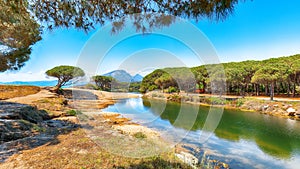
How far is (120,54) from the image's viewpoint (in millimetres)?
5430

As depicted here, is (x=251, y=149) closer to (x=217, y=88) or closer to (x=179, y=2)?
(x=179, y=2)

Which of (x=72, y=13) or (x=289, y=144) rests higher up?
(x=72, y=13)

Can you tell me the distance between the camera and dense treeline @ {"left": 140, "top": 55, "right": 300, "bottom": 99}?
17172 mm

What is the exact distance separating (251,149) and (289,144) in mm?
2103

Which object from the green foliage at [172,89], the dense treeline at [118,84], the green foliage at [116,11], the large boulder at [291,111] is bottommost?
the large boulder at [291,111]

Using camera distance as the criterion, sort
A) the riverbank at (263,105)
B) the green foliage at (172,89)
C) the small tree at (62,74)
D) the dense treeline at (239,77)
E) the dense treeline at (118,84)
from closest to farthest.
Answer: the dense treeline at (118,84) < the riverbank at (263,105) < the dense treeline at (239,77) < the small tree at (62,74) < the green foliage at (172,89)

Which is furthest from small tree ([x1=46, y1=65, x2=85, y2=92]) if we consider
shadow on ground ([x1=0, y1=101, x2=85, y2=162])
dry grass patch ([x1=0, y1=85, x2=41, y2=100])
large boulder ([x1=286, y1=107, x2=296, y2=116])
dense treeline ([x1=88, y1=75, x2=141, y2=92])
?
large boulder ([x1=286, y1=107, x2=296, y2=116])

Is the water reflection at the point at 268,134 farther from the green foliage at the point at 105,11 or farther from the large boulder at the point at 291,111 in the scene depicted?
the green foliage at the point at 105,11

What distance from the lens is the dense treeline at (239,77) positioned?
17172 mm

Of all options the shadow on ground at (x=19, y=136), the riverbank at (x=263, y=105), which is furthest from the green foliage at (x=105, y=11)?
the riverbank at (x=263, y=105)

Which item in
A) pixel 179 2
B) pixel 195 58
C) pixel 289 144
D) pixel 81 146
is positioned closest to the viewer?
pixel 179 2

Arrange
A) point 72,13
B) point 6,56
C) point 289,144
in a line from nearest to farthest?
point 72,13 → point 289,144 → point 6,56

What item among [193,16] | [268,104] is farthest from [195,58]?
[268,104]

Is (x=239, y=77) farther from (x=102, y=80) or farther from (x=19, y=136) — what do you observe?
(x=19, y=136)
